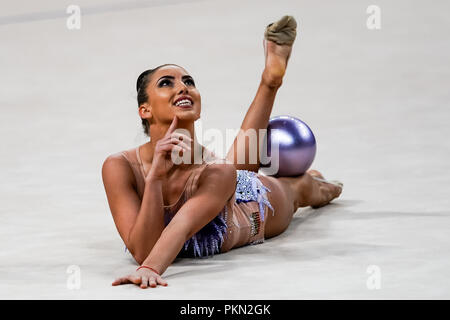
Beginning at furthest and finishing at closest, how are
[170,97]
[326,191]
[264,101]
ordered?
[326,191], [264,101], [170,97]

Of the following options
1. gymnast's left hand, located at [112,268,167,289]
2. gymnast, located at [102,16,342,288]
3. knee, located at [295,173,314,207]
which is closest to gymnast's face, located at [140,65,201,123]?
gymnast, located at [102,16,342,288]

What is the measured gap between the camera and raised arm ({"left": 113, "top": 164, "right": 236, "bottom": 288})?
10.3ft

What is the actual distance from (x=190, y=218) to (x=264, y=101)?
40.6 inches

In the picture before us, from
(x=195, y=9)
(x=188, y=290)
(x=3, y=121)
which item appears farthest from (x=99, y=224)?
(x=195, y=9)

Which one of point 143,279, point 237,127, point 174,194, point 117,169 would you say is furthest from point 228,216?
point 237,127

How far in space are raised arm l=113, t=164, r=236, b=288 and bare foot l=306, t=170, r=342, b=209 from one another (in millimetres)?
1064

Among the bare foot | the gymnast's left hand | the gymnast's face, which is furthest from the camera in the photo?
the bare foot

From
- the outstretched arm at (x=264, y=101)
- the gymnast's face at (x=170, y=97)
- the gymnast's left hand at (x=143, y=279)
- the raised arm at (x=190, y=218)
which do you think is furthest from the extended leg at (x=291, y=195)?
the gymnast's left hand at (x=143, y=279)

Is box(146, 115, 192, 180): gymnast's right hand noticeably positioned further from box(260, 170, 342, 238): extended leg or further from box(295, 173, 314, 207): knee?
box(295, 173, 314, 207): knee

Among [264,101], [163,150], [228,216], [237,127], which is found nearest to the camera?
[163,150]

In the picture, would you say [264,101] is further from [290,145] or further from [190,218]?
[190,218]

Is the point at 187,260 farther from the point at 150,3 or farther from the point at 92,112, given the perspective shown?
the point at 150,3

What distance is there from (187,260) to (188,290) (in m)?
0.50

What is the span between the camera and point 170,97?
343 cm
